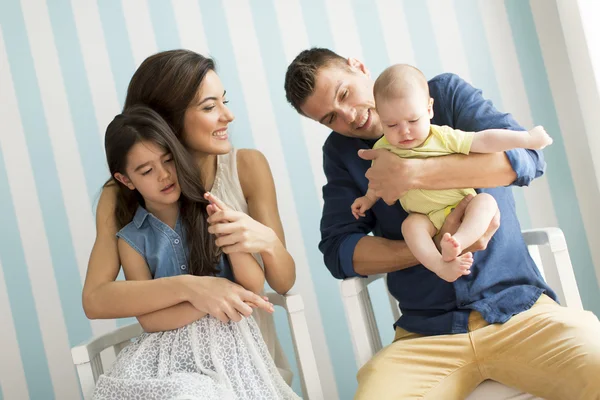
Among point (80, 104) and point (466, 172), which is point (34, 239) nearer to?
point (80, 104)

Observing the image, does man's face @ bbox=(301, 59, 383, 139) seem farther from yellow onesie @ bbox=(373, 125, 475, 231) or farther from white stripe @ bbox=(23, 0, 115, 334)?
white stripe @ bbox=(23, 0, 115, 334)

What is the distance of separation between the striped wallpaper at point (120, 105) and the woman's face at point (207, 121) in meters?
0.49

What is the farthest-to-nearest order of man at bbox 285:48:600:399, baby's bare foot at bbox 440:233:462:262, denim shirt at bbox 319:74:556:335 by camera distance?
denim shirt at bbox 319:74:556:335
man at bbox 285:48:600:399
baby's bare foot at bbox 440:233:462:262

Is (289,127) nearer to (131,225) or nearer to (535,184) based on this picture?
(131,225)

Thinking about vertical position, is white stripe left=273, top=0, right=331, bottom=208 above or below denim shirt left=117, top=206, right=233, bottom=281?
above

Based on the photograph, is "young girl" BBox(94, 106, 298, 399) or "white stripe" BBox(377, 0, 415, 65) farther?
"white stripe" BBox(377, 0, 415, 65)

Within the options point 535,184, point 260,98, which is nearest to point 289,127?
point 260,98

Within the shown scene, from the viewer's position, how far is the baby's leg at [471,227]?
1704mm

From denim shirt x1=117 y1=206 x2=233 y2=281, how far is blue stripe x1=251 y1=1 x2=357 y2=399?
0.60 meters

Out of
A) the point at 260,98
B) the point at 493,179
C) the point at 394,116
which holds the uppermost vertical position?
the point at 260,98

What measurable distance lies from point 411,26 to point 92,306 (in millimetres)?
1582

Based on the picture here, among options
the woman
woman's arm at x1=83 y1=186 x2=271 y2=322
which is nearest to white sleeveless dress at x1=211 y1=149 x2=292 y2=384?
the woman

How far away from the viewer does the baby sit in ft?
5.73

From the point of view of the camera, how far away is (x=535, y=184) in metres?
2.72
